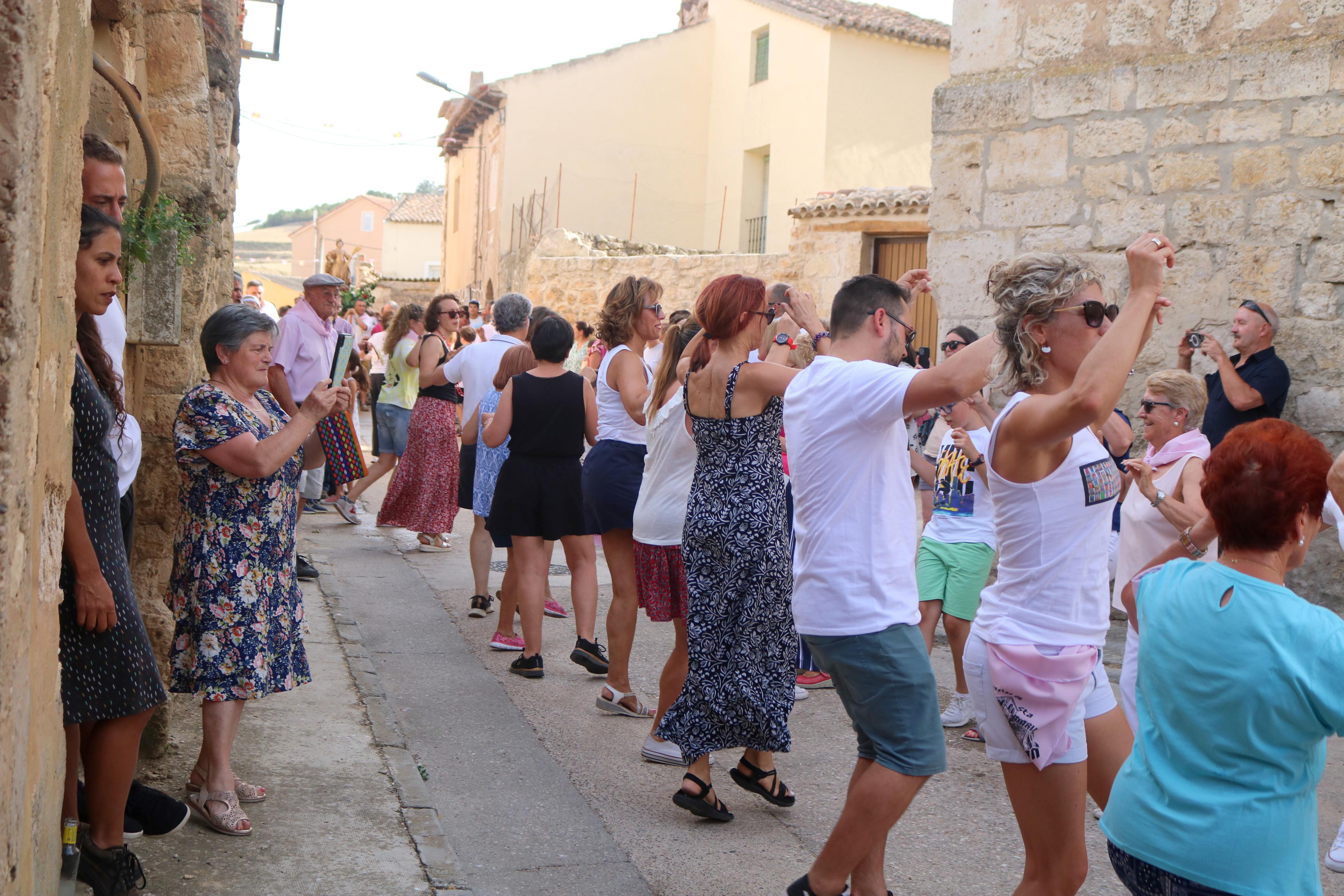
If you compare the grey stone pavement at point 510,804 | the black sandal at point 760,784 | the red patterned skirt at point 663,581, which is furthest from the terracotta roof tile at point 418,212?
the black sandal at point 760,784

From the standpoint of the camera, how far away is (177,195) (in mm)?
4480

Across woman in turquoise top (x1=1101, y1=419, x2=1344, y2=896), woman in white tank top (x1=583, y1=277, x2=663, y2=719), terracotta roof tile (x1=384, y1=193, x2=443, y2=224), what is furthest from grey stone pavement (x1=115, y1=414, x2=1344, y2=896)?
terracotta roof tile (x1=384, y1=193, x2=443, y2=224)

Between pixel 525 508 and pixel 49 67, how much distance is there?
12.5ft

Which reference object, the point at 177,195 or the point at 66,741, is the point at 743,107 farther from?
the point at 66,741

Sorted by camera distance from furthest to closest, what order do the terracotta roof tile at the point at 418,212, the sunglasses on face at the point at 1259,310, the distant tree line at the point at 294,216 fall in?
1. the distant tree line at the point at 294,216
2. the terracotta roof tile at the point at 418,212
3. the sunglasses on face at the point at 1259,310

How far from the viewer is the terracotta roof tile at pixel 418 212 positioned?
55594mm

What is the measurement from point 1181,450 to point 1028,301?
6.71 feet

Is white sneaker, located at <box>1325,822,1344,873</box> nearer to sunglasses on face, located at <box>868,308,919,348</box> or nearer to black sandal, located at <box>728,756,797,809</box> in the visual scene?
black sandal, located at <box>728,756,797,809</box>

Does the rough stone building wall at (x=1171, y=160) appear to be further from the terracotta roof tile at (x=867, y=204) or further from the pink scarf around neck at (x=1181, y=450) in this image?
the terracotta roof tile at (x=867, y=204)

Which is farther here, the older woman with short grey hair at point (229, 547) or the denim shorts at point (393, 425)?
the denim shorts at point (393, 425)

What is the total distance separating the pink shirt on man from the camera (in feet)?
23.7

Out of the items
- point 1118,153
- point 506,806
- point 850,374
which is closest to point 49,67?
point 850,374

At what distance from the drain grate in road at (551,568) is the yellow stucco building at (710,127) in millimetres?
18076

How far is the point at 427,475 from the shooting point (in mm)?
8781
